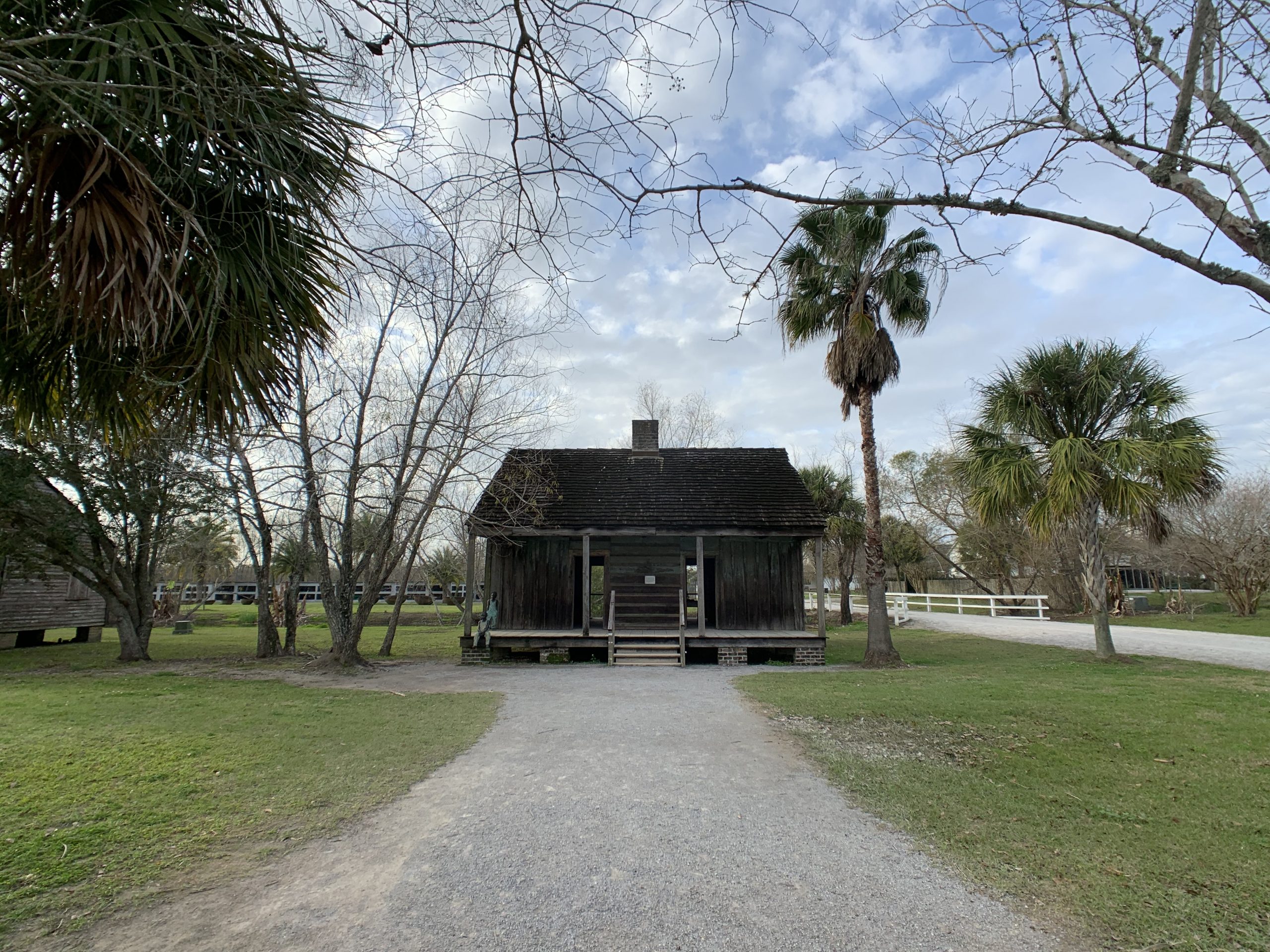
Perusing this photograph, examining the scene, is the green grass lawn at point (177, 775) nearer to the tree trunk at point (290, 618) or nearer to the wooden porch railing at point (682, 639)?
the wooden porch railing at point (682, 639)

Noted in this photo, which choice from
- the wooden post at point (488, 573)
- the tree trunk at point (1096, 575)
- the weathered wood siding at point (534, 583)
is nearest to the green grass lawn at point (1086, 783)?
the tree trunk at point (1096, 575)

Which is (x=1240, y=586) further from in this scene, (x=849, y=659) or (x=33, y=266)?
(x=33, y=266)

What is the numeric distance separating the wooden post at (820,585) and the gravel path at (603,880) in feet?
29.8

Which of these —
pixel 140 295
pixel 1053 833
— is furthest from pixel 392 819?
pixel 1053 833

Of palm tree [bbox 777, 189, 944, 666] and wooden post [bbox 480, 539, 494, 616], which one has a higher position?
palm tree [bbox 777, 189, 944, 666]

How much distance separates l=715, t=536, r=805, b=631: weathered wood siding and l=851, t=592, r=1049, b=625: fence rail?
894cm

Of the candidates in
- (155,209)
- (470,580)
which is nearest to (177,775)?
(155,209)

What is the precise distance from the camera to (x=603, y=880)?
12.0 ft

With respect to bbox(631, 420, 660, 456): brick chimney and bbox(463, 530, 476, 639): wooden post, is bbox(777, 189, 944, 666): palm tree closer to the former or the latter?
bbox(631, 420, 660, 456): brick chimney

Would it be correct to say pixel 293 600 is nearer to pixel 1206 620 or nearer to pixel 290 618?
pixel 290 618

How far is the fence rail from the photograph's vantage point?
2642cm

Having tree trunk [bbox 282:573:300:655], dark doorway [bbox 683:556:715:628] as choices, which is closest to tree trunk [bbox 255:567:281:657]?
tree trunk [bbox 282:573:300:655]

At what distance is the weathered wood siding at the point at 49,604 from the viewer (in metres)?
17.7

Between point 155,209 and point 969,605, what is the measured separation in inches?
1324
